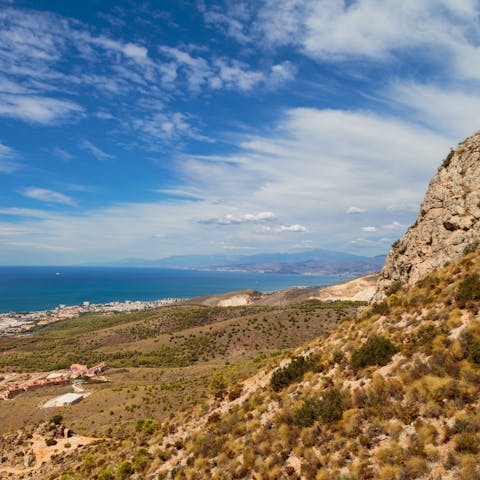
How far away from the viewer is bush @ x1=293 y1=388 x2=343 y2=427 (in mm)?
12656

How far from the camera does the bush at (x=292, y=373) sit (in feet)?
60.4

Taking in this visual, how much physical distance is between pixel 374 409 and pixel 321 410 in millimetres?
2130

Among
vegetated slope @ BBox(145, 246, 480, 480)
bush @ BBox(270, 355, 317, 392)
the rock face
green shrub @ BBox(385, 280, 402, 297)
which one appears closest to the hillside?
bush @ BBox(270, 355, 317, 392)

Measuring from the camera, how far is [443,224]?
77.1 ft

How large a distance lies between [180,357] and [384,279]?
2550 inches

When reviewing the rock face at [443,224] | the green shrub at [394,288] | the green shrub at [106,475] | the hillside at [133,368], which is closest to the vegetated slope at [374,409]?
the green shrub at [106,475]

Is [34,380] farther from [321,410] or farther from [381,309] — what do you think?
[321,410]

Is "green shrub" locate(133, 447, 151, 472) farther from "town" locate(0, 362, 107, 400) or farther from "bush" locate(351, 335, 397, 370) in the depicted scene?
"town" locate(0, 362, 107, 400)

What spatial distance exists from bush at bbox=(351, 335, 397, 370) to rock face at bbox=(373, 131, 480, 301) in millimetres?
9598

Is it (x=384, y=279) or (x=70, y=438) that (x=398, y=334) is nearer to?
(x=384, y=279)

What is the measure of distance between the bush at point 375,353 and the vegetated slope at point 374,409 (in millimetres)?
43

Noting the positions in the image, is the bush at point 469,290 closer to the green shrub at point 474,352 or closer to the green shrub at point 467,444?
the green shrub at point 474,352

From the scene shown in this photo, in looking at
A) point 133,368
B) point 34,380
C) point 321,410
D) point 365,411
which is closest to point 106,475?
point 321,410

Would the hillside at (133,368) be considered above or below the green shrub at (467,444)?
below
